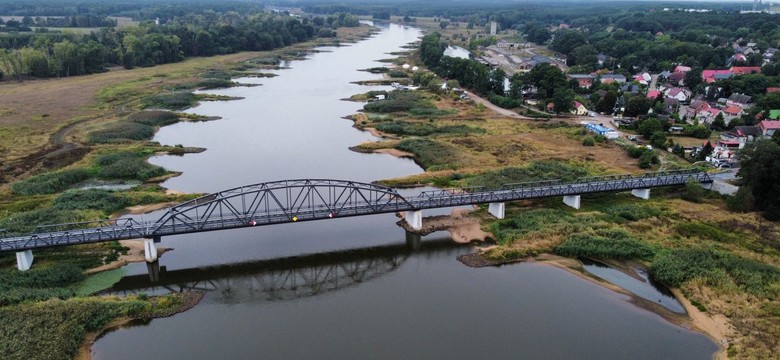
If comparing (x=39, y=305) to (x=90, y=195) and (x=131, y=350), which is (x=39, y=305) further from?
(x=90, y=195)

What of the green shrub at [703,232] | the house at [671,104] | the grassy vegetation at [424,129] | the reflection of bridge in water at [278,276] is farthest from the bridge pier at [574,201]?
the house at [671,104]

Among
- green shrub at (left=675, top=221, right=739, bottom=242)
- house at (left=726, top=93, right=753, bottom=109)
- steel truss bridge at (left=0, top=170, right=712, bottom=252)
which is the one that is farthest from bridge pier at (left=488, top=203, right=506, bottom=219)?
house at (left=726, top=93, right=753, bottom=109)

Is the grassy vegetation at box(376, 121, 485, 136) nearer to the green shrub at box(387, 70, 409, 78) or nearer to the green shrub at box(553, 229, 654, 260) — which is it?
the green shrub at box(553, 229, 654, 260)

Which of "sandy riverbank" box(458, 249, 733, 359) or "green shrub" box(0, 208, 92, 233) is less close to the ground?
"green shrub" box(0, 208, 92, 233)

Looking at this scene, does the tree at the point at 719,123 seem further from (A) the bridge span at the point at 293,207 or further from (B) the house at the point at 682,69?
(B) the house at the point at 682,69

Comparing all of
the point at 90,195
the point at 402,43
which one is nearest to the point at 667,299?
the point at 90,195

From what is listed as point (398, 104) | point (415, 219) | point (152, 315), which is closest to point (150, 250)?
point (152, 315)
